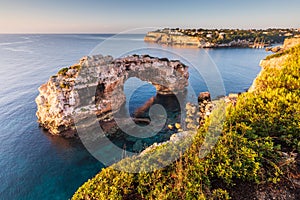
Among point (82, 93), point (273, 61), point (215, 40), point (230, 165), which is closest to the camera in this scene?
point (230, 165)

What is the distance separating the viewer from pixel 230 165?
17.7 feet

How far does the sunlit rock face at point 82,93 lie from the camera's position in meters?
26.9

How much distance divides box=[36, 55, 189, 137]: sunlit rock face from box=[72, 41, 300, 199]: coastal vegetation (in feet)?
75.8

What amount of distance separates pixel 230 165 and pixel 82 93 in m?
26.4

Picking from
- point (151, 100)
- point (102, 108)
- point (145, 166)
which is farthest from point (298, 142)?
point (151, 100)

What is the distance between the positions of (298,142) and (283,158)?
898mm

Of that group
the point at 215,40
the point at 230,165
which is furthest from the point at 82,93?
the point at 215,40

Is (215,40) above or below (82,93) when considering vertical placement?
above

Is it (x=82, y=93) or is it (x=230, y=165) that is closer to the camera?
(x=230, y=165)

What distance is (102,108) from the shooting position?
3023cm

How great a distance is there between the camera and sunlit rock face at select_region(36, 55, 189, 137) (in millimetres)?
26875

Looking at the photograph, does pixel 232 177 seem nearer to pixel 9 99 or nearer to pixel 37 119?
pixel 37 119

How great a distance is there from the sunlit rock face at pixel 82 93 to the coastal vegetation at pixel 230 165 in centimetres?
2311

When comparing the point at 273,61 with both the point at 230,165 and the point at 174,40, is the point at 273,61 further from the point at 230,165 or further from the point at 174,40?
the point at 174,40
